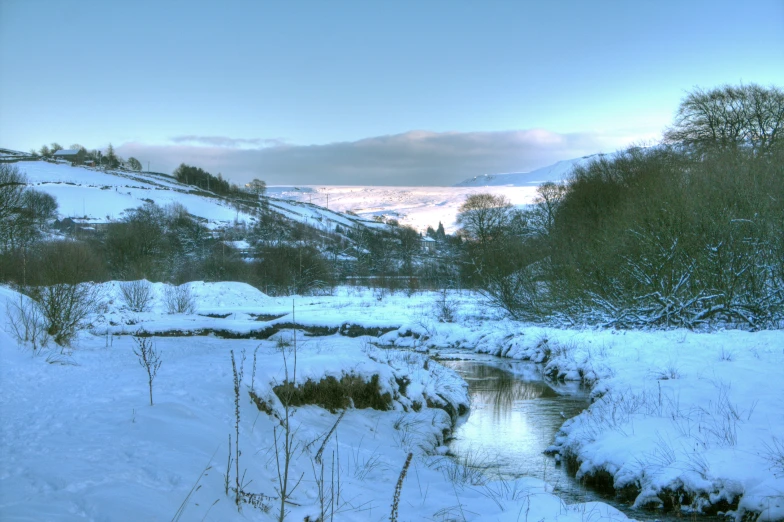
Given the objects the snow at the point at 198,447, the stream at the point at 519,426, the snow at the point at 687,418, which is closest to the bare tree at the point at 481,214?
the stream at the point at 519,426

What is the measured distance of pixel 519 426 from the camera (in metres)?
10.9

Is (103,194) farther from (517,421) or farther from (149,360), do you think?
(517,421)

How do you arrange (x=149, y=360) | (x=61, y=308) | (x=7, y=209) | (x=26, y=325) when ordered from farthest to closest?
(x=7, y=209) → (x=61, y=308) → (x=26, y=325) → (x=149, y=360)

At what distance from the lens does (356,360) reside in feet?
35.2

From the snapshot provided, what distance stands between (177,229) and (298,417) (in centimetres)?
6858

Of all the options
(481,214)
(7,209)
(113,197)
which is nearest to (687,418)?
(7,209)

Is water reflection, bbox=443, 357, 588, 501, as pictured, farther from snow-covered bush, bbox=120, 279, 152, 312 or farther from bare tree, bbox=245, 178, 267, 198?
bare tree, bbox=245, 178, 267, 198

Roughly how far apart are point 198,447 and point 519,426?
6944mm

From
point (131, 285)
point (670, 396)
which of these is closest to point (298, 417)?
point (670, 396)

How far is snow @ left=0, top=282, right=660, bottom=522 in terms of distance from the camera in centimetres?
434

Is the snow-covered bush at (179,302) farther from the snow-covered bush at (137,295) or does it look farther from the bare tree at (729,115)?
the bare tree at (729,115)

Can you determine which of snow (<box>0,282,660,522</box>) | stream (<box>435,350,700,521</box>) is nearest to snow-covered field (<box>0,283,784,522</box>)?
snow (<box>0,282,660,522</box>)

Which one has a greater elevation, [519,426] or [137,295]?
[137,295]

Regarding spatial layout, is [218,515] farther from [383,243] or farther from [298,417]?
[383,243]
